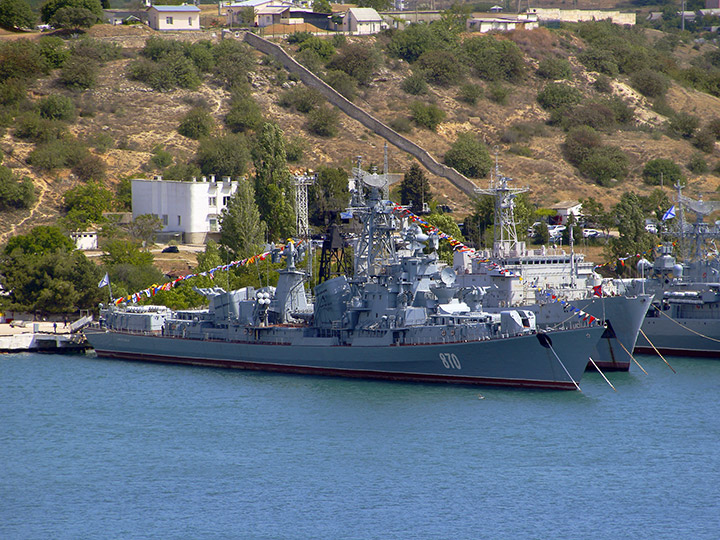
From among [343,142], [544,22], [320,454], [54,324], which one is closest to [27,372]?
[54,324]

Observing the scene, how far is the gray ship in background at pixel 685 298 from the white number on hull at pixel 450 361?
12.9 meters

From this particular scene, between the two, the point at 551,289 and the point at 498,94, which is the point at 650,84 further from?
the point at 551,289

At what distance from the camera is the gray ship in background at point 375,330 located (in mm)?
42156

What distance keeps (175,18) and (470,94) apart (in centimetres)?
3097

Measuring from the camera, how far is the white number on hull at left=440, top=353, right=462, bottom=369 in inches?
1695

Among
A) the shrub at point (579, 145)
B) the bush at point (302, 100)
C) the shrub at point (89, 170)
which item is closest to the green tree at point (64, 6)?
the bush at point (302, 100)

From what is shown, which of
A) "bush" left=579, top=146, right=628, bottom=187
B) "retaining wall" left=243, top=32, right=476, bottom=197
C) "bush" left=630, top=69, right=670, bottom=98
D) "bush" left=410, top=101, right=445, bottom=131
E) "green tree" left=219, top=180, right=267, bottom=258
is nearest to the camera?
"green tree" left=219, top=180, right=267, bottom=258

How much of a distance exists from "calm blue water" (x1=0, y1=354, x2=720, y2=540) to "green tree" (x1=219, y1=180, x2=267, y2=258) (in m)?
21.8

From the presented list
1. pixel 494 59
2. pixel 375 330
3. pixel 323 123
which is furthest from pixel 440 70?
pixel 375 330

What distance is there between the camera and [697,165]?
98.6 metres

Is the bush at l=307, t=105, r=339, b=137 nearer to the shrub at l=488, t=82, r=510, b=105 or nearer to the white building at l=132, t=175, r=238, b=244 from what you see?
the shrub at l=488, t=82, r=510, b=105

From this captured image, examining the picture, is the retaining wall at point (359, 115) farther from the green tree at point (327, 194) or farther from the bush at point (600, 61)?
the bush at point (600, 61)

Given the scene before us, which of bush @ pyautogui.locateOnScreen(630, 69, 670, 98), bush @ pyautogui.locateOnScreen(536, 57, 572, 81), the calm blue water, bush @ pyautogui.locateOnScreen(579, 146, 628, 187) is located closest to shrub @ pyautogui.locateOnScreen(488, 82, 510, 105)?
bush @ pyautogui.locateOnScreen(536, 57, 572, 81)

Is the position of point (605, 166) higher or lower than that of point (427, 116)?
lower
